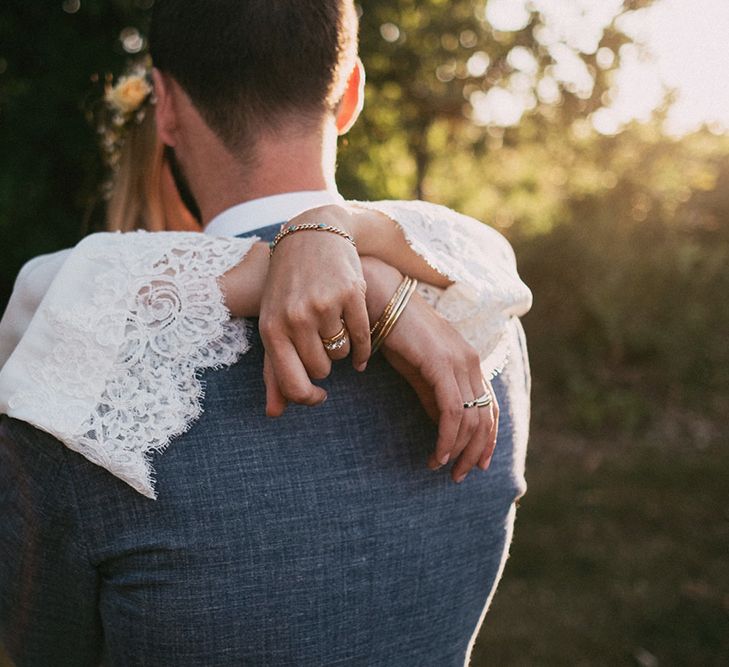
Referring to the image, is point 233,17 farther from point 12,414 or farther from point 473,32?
point 473,32

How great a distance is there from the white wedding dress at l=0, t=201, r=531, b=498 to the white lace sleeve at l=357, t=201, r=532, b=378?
2.2 inches

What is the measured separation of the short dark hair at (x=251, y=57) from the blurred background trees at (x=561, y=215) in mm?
870

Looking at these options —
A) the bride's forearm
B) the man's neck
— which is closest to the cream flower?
the man's neck

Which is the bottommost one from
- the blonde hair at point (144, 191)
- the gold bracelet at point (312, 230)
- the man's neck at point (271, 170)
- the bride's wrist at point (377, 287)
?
the blonde hair at point (144, 191)

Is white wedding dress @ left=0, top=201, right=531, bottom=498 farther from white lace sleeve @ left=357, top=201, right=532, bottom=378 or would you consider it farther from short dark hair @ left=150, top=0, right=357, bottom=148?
short dark hair @ left=150, top=0, right=357, bottom=148

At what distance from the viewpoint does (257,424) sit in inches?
46.9

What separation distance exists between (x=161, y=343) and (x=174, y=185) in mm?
898

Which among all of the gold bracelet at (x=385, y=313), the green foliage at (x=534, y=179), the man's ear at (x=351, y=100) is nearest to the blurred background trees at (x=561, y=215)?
the green foliage at (x=534, y=179)

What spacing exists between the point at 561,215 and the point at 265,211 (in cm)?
673

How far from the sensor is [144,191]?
2.00 meters

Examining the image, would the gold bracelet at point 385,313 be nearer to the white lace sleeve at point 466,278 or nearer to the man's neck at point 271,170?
the white lace sleeve at point 466,278

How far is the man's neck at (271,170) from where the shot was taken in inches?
55.7

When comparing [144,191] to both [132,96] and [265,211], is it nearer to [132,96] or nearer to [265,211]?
[132,96]

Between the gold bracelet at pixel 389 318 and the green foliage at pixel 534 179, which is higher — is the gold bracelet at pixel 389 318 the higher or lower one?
the higher one
